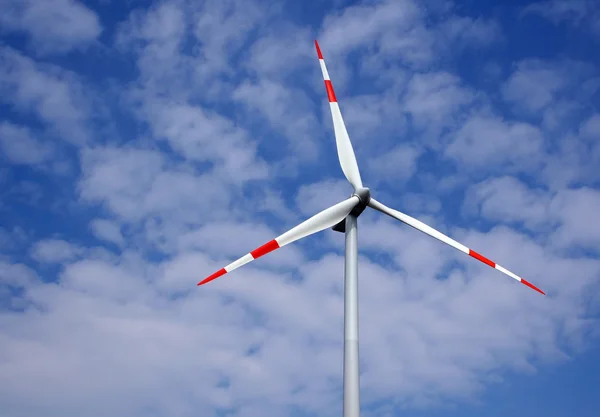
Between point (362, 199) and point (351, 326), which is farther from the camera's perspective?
point (362, 199)

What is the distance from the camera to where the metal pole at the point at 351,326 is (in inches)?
1121

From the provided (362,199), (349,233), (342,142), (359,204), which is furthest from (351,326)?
(342,142)

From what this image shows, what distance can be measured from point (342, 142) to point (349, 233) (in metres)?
6.25

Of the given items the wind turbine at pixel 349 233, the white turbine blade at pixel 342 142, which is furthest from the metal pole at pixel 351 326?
the white turbine blade at pixel 342 142

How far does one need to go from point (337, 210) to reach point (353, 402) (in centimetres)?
946

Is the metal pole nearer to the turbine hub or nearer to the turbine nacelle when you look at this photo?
the turbine nacelle

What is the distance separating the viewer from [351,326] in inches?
1182

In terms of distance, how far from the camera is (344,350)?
97.4 feet

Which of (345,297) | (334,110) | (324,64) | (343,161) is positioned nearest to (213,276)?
(345,297)

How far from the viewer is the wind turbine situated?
1148 inches

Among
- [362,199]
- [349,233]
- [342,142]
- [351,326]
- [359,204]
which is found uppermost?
[342,142]

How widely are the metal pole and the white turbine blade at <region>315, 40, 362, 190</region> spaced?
332 centimetres

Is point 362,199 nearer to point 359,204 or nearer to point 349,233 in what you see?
point 359,204

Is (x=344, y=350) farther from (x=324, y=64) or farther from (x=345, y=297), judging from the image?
(x=324, y=64)
